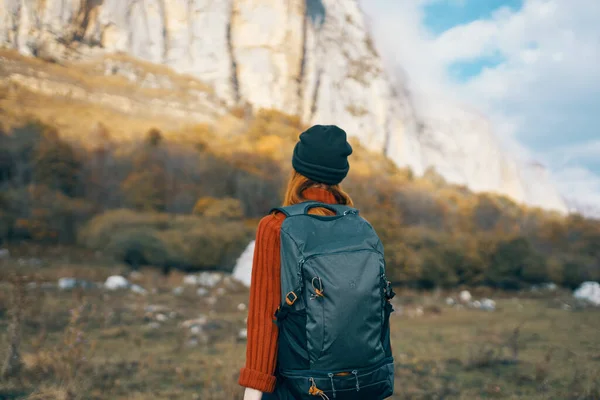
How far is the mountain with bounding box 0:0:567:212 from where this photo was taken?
194 feet

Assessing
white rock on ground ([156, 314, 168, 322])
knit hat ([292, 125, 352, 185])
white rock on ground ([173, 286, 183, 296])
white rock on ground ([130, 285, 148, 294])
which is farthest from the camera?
white rock on ground ([173, 286, 183, 296])

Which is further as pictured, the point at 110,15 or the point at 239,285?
the point at 110,15

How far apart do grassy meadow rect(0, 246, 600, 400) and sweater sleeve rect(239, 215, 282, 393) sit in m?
3.30

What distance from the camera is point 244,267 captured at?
67.7ft

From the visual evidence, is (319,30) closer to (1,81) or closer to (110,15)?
(110,15)

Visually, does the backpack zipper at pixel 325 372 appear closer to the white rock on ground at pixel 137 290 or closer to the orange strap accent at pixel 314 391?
the orange strap accent at pixel 314 391

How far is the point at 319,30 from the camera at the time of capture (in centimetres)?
8100

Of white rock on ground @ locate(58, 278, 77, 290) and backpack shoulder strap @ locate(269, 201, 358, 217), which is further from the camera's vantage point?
white rock on ground @ locate(58, 278, 77, 290)

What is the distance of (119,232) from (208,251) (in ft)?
14.2

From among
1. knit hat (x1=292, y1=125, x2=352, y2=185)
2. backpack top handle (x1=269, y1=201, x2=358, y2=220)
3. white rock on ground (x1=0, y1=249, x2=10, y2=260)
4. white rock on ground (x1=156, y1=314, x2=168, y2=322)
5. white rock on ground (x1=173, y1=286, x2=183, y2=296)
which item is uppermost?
knit hat (x1=292, y1=125, x2=352, y2=185)

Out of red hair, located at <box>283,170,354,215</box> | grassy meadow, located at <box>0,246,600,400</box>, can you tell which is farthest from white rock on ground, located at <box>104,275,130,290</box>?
red hair, located at <box>283,170,354,215</box>

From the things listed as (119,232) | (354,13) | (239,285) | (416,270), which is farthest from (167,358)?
(354,13)

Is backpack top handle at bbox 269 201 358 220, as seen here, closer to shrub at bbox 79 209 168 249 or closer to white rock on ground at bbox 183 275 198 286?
white rock on ground at bbox 183 275 198 286

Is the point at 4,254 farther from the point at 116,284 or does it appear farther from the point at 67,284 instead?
the point at 67,284
